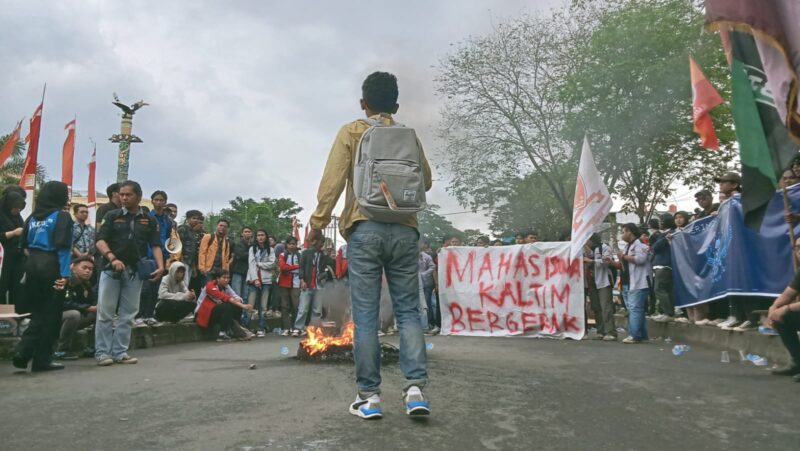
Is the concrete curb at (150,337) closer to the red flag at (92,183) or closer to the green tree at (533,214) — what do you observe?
the red flag at (92,183)

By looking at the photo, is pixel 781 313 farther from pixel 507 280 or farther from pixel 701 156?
pixel 701 156

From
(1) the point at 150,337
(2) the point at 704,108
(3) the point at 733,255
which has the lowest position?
(1) the point at 150,337

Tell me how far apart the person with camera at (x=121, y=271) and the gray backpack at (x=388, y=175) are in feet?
→ 11.8

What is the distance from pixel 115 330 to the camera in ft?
20.9

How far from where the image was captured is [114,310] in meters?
6.35

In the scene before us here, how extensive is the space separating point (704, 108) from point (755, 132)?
3908 mm

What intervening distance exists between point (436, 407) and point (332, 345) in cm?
268

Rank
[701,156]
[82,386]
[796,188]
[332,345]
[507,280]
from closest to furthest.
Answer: [82,386] → [332,345] → [796,188] → [507,280] → [701,156]

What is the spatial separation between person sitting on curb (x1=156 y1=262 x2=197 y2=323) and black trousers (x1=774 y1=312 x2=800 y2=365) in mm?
8189

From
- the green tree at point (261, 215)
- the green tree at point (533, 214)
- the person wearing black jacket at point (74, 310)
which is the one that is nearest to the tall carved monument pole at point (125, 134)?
the person wearing black jacket at point (74, 310)

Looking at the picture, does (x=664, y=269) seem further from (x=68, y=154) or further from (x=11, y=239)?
(x=68, y=154)

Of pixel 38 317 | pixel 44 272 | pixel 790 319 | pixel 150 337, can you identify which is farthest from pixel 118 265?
pixel 790 319

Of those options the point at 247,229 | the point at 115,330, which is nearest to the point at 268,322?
the point at 247,229

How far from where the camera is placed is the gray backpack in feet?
11.7
